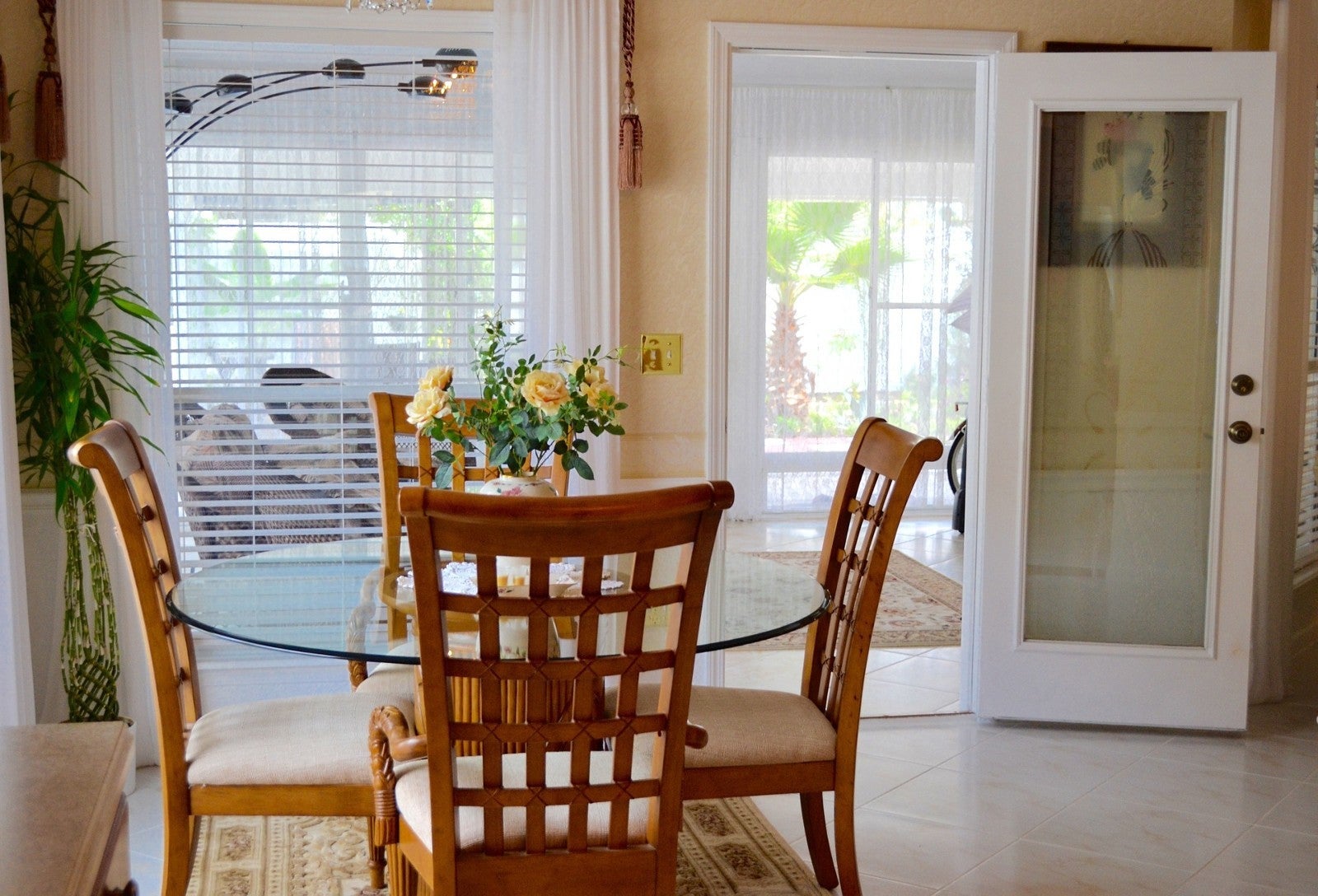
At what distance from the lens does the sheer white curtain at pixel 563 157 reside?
357cm

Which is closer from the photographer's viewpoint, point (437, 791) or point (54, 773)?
point (54, 773)

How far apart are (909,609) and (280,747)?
149 inches

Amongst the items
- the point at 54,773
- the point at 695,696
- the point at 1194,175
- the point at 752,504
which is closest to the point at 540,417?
the point at 695,696

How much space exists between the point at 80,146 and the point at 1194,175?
3.30 metres

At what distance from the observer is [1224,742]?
375 centimetres

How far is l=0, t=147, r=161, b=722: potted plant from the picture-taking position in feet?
10.6

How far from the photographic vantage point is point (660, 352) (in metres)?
3.77

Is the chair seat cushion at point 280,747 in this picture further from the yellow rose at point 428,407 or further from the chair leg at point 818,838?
the chair leg at point 818,838

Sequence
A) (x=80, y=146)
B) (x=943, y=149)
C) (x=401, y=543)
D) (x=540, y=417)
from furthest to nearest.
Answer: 1. (x=943, y=149)
2. (x=80, y=146)
3. (x=401, y=543)
4. (x=540, y=417)

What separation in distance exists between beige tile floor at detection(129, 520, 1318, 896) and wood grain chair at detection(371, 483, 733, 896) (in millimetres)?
1211

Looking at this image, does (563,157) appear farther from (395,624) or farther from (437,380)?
(395,624)

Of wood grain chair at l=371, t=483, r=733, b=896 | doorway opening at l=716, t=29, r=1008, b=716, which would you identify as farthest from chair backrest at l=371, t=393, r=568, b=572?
doorway opening at l=716, t=29, r=1008, b=716

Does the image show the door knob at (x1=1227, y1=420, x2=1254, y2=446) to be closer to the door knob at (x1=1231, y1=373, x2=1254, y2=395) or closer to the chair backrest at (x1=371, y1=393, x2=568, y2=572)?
the door knob at (x1=1231, y1=373, x2=1254, y2=395)

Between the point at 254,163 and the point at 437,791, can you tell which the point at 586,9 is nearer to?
the point at 254,163
